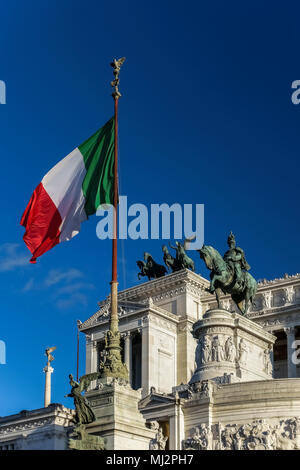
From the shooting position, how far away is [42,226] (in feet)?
95.7

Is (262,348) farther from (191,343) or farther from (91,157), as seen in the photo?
(91,157)

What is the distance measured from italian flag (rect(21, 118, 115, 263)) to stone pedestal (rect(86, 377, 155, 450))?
6.44 m

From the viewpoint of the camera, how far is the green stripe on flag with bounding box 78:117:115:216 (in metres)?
28.4

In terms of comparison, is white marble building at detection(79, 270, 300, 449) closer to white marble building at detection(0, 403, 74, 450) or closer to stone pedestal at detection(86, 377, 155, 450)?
white marble building at detection(0, 403, 74, 450)

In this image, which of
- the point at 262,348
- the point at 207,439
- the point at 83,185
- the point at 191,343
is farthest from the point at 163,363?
the point at 83,185

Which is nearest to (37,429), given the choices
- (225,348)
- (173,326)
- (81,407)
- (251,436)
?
(225,348)

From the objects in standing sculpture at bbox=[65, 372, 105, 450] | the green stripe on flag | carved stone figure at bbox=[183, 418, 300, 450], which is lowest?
standing sculpture at bbox=[65, 372, 105, 450]

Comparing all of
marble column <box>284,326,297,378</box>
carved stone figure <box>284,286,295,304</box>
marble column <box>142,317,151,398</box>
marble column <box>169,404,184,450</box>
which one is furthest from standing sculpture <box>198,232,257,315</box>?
carved stone figure <box>284,286,295,304</box>

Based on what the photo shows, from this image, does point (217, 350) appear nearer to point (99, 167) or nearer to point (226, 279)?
point (226, 279)

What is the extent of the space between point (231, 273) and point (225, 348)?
4.91 metres

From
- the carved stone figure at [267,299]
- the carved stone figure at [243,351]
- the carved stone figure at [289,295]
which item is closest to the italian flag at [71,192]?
the carved stone figure at [243,351]

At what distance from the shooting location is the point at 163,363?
70.1 metres

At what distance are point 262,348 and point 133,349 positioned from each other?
68.1ft

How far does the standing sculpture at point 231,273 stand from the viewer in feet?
164
